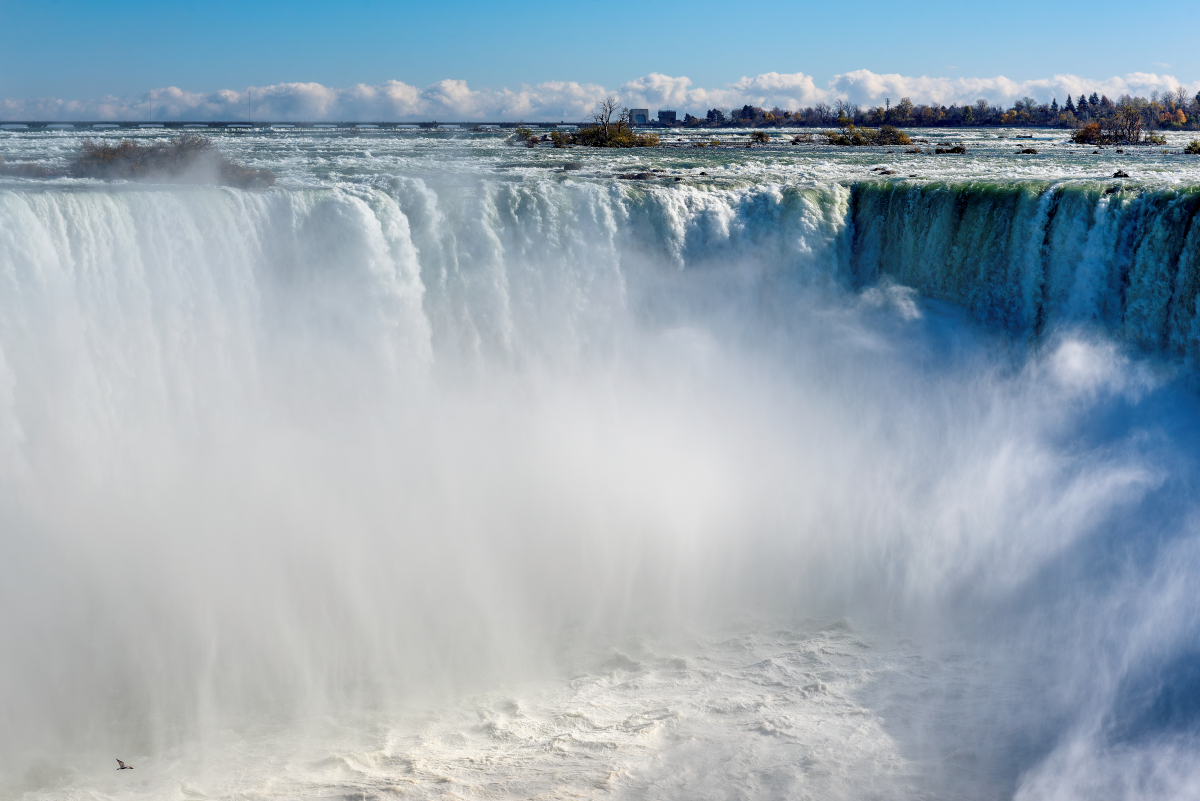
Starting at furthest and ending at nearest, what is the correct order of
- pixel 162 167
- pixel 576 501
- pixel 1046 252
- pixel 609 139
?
1. pixel 609 139
2. pixel 162 167
3. pixel 1046 252
4. pixel 576 501

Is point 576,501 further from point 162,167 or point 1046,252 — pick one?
point 162,167

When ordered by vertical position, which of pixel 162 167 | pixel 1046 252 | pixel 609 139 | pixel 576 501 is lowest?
pixel 576 501

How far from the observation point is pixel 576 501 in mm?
12422

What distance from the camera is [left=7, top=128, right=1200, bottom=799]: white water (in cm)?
833

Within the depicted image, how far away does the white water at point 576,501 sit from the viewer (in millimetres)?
8328

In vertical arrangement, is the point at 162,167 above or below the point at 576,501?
above

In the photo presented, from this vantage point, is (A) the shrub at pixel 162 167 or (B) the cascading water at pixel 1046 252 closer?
(B) the cascading water at pixel 1046 252

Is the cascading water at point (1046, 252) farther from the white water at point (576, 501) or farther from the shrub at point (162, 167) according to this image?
the shrub at point (162, 167)

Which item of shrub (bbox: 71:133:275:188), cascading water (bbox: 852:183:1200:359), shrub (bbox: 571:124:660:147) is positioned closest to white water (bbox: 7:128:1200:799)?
cascading water (bbox: 852:183:1200:359)

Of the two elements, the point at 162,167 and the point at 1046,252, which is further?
the point at 162,167

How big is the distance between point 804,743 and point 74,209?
39.4 feet

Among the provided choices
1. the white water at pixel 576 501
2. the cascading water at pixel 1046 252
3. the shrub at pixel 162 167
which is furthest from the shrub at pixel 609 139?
the cascading water at pixel 1046 252

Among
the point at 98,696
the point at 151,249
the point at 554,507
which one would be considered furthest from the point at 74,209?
the point at 554,507

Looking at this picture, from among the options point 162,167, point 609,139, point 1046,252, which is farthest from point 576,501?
point 609,139
